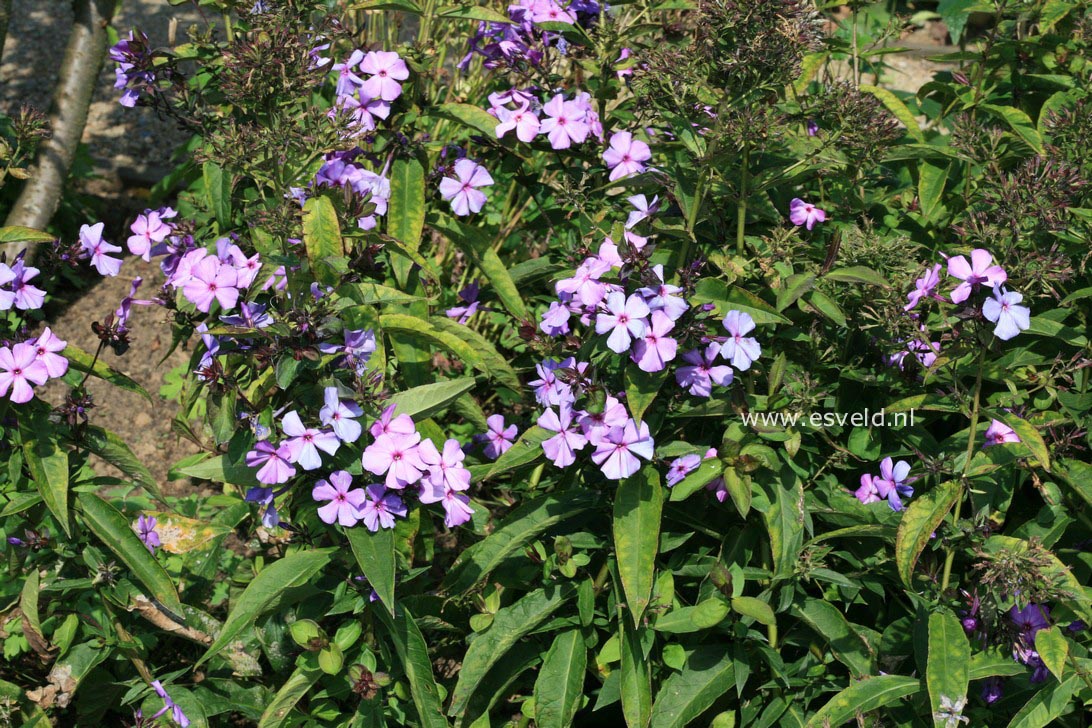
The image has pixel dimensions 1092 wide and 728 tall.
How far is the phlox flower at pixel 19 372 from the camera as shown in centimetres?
222

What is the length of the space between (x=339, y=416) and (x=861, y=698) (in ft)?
4.29

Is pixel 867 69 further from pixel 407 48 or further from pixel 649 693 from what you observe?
pixel 649 693

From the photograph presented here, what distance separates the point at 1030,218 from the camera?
7.38 feet

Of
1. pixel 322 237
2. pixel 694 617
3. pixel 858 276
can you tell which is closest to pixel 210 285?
pixel 322 237

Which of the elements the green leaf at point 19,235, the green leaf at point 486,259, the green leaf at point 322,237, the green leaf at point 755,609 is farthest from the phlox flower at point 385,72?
the green leaf at point 755,609

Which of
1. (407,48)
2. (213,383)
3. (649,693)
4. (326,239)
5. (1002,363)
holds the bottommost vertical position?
(649,693)

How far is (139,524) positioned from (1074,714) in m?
2.41

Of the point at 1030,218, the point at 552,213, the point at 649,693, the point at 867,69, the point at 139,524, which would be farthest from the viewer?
the point at 867,69

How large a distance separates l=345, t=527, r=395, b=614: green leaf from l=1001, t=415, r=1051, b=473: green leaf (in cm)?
136

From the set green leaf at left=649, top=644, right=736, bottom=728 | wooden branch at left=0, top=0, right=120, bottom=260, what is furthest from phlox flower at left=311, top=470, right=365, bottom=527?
wooden branch at left=0, top=0, right=120, bottom=260

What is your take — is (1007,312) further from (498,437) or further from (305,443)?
(305,443)

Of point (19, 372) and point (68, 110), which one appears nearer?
point (19, 372)

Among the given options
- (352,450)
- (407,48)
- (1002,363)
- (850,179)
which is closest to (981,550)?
(1002,363)

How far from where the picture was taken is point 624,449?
7.47 feet
